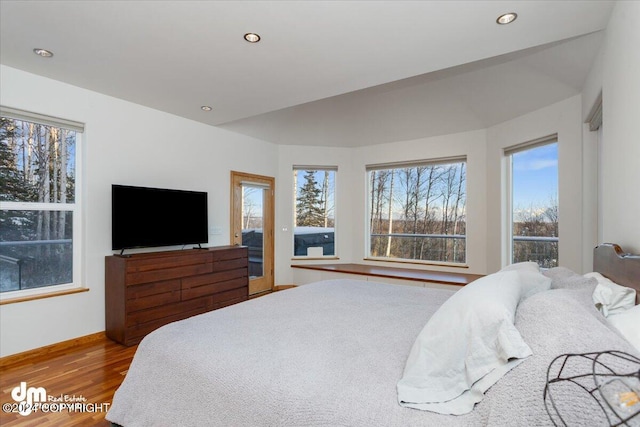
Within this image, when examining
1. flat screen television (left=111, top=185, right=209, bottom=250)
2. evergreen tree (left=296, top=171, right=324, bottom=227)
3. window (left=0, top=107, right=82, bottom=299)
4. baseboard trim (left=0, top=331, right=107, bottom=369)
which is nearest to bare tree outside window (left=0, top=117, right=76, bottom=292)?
window (left=0, top=107, right=82, bottom=299)

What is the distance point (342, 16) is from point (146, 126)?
278cm

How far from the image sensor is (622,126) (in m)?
1.78

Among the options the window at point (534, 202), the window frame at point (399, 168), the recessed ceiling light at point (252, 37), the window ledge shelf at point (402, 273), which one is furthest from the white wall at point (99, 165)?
the window at point (534, 202)

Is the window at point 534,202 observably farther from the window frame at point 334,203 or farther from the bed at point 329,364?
the window frame at point 334,203

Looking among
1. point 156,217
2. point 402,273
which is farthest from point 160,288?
point 402,273

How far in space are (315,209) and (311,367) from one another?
4.56m

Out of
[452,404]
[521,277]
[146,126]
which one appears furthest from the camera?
[146,126]

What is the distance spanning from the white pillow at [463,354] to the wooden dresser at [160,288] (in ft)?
9.71

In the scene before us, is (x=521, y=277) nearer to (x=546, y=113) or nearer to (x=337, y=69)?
(x=337, y=69)

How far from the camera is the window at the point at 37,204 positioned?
2.88 meters

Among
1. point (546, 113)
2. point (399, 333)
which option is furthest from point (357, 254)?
point (399, 333)

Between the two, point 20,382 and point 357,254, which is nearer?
point 20,382

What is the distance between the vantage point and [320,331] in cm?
158

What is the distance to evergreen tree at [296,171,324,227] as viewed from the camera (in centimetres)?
569
